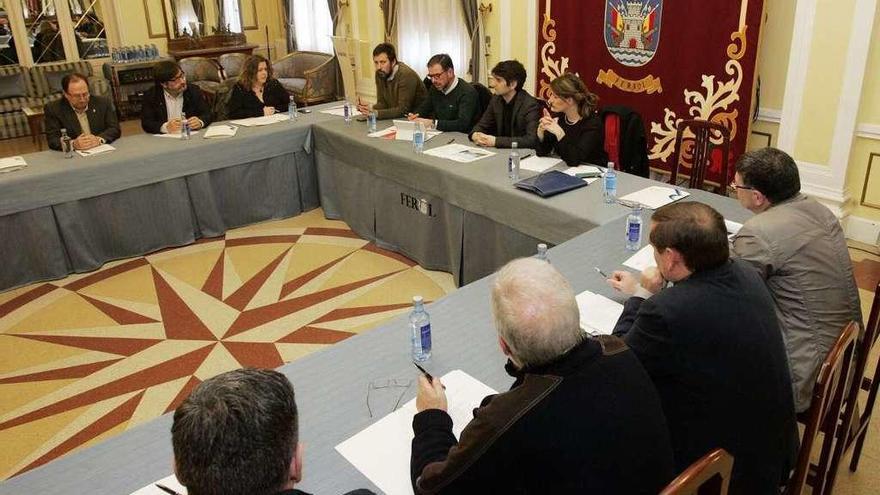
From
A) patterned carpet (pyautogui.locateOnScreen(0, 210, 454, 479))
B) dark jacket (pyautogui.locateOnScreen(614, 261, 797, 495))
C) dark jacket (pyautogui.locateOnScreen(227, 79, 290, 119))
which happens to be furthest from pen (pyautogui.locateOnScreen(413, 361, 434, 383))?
dark jacket (pyautogui.locateOnScreen(227, 79, 290, 119))

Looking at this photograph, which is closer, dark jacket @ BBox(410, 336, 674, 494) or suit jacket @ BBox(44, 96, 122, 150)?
dark jacket @ BBox(410, 336, 674, 494)

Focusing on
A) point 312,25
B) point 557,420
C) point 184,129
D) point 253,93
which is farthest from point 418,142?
point 312,25

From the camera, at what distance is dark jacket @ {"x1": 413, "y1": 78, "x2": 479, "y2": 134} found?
4.59m

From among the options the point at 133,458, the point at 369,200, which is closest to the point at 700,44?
the point at 369,200

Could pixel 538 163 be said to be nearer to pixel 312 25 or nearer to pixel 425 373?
pixel 425 373

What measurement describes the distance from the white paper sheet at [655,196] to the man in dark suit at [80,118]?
3464 mm

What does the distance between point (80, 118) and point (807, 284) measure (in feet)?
14.8

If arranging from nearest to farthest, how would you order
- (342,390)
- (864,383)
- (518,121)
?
(342,390), (864,383), (518,121)

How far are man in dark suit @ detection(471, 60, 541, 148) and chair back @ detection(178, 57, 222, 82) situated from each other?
4.84 metres

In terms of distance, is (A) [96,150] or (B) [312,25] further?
(B) [312,25]

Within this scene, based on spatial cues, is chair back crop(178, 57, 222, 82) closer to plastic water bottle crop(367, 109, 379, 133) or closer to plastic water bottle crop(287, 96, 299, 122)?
plastic water bottle crop(287, 96, 299, 122)

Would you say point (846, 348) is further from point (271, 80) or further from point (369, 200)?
point (271, 80)

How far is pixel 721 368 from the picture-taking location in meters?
1.54

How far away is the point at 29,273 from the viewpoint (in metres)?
4.15
